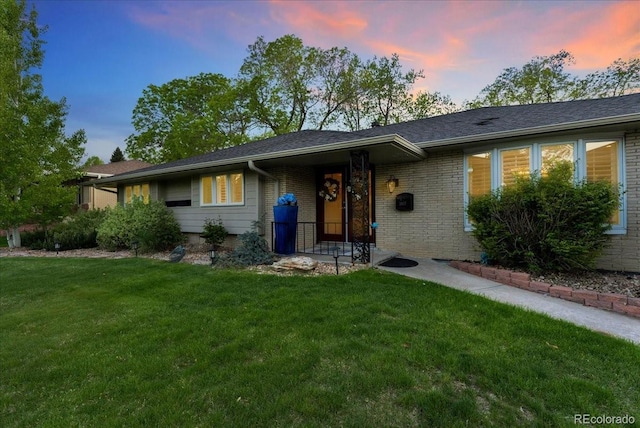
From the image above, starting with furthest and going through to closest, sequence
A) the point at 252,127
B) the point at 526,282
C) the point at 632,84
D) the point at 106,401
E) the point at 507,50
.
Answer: the point at 252,127, the point at 632,84, the point at 507,50, the point at 526,282, the point at 106,401

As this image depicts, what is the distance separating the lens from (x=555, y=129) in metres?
4.93

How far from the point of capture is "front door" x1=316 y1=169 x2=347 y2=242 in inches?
320

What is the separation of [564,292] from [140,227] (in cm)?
977

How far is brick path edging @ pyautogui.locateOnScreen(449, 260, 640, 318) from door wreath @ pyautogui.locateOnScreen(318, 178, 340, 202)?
389 centimetres

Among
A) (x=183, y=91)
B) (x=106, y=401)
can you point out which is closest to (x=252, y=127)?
(x=183, y=91)

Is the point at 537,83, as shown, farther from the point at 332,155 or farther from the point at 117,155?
the point at 117,155

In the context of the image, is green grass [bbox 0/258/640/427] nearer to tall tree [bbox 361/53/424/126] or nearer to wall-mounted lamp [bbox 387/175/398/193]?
wall-mounted lamp [bbox 387/175/398/193]

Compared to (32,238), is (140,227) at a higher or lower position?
higher

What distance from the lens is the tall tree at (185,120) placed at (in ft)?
67.5

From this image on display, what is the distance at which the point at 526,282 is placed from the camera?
14.7ft

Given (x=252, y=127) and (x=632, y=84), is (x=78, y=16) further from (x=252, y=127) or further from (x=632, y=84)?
(x=632, y=84)

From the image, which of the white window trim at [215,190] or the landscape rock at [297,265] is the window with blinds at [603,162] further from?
the white window trim at [215,190]

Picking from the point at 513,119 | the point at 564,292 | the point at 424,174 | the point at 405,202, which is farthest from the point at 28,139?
the point at 564,292

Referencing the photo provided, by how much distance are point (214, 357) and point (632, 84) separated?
22.9 metres
